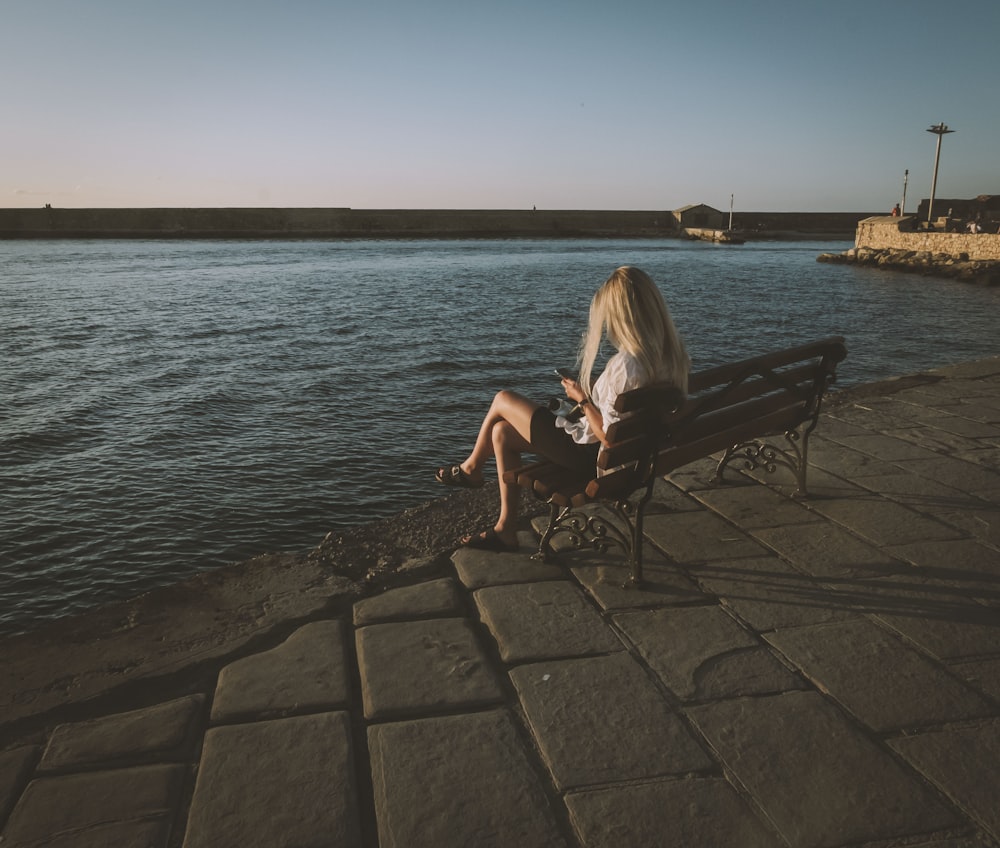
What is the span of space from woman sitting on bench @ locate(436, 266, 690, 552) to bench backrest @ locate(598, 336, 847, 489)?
0.35 ft

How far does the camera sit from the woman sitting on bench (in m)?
2.97

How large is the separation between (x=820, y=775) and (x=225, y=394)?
8.23m

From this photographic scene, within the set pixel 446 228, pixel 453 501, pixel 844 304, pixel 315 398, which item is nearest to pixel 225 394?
pixel 315 398

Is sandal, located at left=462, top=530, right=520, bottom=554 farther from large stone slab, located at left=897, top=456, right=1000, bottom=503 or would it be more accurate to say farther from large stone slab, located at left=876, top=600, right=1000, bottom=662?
large stone slab, located at left=897, top=456, right=1000, bottom=503

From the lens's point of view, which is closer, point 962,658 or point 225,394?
point 962,658

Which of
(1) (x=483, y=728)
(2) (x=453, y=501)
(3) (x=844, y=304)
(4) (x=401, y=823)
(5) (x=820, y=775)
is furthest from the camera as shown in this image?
(3) (x=844, y=304)

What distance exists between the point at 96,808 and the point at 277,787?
440 mm

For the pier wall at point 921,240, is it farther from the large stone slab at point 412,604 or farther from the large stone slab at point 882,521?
the large stone slab at point 412,604

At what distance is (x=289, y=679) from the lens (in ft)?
7.90

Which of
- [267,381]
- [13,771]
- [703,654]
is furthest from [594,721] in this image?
[267,381]

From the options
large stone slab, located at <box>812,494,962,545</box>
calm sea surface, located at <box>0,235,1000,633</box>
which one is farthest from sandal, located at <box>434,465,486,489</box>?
large stone slab, located at <box>812,494,962,545</box>

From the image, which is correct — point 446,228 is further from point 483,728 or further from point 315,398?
point 483,728

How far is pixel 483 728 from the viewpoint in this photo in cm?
215

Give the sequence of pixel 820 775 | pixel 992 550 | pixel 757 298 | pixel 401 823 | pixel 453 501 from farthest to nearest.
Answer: pixel 757 298 < pixel 453 501 < pixel 992 550 < pixel 820 775 < pixel 401 823
